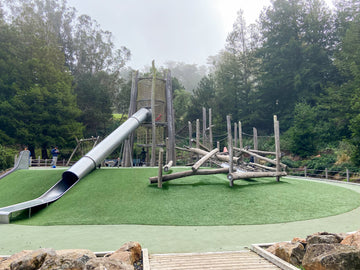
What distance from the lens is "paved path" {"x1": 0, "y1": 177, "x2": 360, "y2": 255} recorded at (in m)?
5.64

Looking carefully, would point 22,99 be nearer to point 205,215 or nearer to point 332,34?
point 205,215

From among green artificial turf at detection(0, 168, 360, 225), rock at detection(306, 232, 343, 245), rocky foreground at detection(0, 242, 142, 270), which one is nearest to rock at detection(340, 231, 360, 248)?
rock at detection(306, 232, 343, 245)

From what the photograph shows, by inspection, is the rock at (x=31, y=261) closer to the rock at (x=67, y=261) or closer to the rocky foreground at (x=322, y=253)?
the rock at (x=67, y=261)

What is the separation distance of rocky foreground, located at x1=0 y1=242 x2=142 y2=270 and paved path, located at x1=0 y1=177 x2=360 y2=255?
0.99 m

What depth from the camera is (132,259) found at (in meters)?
4.54

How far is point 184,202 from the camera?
9211 mm

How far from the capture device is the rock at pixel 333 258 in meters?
3.91

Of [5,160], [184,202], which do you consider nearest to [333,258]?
[184,202]

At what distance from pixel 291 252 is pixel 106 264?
284 centimetres

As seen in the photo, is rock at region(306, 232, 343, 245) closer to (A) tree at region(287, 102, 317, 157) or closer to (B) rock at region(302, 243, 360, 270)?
(B) rock at region(302, 243, 360, 270)

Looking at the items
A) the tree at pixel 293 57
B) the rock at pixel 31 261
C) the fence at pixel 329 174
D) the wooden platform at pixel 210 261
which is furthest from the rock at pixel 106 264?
the tree at pixel 293 57

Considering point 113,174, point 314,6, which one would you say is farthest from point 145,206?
point 314,6

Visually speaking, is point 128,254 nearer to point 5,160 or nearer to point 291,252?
point 291,252

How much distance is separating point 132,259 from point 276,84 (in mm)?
34640
